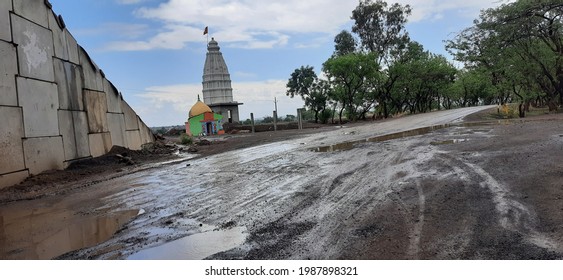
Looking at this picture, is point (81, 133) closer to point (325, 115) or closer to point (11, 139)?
point (11, 139)

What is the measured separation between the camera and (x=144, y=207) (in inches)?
236

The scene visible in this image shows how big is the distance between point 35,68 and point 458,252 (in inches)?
387

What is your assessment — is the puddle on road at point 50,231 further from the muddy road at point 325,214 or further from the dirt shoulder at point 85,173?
the dirt shoulder at point 85,173

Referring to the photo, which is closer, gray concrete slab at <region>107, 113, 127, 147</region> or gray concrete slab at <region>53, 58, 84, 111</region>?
gray concrete slab at <region>53, 58, 84, 111</region>

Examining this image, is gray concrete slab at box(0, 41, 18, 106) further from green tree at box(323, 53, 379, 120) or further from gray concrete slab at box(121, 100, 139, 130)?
green tree at box(323, 53, 379, 120)

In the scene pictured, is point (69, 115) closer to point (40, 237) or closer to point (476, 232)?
point (40, 237)

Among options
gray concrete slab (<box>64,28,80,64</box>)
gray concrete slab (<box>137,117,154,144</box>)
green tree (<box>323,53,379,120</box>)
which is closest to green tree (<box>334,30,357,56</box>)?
green tree (<box>323,53,379,120</box>)

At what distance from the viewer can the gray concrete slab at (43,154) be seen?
8773 millimetres

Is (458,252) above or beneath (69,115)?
beneath

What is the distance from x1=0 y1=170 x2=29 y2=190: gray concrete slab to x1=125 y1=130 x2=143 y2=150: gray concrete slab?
5.87 m

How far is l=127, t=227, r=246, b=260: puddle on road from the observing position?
12.6ft

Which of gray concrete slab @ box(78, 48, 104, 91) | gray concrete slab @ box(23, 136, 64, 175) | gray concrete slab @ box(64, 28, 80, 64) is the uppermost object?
gray concrete slab @ box(64, 28, 80, 64)

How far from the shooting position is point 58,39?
10719 millimetres
